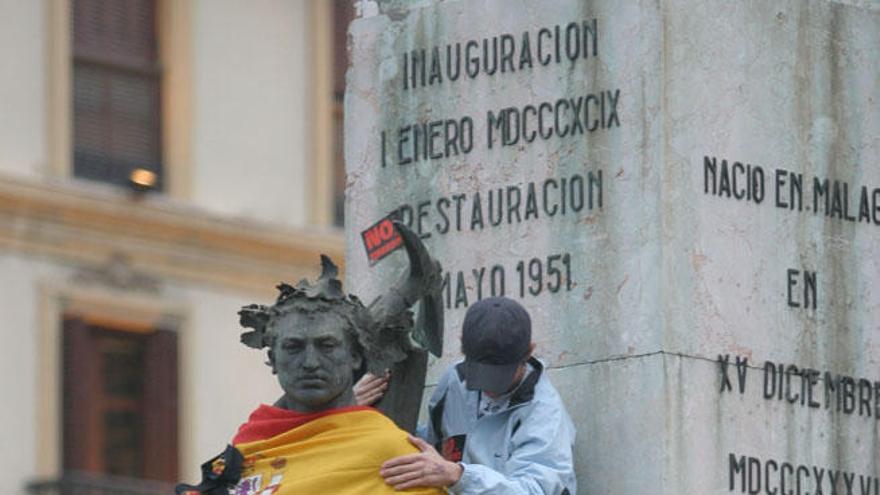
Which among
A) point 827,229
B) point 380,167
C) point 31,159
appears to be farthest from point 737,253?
point 31,159

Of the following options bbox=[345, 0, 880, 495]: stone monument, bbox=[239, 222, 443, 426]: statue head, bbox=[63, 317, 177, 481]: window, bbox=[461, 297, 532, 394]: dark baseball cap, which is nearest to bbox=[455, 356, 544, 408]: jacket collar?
bbox=[461, 297, 532, 394]: dark baseball cap

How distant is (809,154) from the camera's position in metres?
15.7

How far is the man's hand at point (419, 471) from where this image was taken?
1397cm

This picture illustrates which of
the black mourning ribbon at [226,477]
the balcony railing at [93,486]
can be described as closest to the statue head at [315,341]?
the black mourning ribbon at [226,477]

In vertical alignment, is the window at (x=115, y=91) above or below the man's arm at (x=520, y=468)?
above

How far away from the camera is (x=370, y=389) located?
1496 cm

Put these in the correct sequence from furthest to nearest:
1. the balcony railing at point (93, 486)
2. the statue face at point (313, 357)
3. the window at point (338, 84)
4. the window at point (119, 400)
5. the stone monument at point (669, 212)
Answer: the window at point (338, 84) → the window at point (119, 400) → the balcony railing at point (93, 486) → the stone monument at point (669, 212) → the statue face at point (313, 357)

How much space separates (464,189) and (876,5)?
166 cm

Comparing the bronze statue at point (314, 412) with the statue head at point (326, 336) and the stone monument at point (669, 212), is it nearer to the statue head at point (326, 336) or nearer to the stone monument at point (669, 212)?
the statue head at point (326, 336)

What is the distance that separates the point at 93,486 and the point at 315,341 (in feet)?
83.2

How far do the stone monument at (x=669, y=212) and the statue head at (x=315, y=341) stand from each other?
122 centimetres

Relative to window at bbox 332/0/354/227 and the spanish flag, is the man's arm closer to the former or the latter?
the spanish flag

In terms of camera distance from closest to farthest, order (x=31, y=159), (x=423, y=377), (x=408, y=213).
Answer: (x=423, y=377) → (x=408, y=213) → (x=31, y=159)

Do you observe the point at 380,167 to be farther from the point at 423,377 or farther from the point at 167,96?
the point at 167,96
